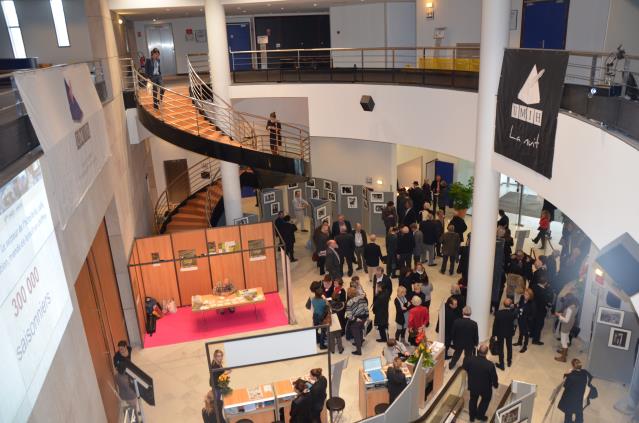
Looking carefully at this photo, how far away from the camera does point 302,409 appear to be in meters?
7.70

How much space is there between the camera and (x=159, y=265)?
38.8 feet

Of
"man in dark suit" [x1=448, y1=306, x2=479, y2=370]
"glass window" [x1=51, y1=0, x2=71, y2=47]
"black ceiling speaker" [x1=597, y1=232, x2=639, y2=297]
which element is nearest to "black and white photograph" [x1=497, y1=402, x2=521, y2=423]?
"man in dark suit" [x1=448, y1=306, x2=479, y2=370]

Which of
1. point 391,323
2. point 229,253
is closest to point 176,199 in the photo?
point 229,253

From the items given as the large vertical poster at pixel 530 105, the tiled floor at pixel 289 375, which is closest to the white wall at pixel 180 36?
the tiled floor at pixel 289 375

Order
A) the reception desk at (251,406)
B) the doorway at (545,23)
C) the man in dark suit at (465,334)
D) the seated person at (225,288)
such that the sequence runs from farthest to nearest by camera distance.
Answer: the doorway at (545,23)
the seated person at (225,288)
the man in dark suit at (465,334)
the reception desk at (251,406)

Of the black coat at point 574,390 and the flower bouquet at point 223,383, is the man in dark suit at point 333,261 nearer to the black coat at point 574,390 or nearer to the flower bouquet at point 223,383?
the flower bouquet at point 223,383

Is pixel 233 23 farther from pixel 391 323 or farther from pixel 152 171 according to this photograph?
pixel 391 323

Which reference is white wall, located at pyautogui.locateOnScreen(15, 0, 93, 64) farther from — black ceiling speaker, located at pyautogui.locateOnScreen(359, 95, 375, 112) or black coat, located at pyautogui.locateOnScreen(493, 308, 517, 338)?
black coat, located at pyautogui.locateOnScreen(493, 308, 517, 338)

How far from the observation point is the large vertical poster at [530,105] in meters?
7.41

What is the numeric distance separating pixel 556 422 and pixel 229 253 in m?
7.20

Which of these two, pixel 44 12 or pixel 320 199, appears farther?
pixel 320 199

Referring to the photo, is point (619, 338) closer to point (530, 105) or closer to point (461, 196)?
point (530, 105)

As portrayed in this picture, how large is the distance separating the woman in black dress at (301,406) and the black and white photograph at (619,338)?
497 centimetres

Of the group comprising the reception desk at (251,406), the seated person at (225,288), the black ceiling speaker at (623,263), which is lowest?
the reception desk at (251,406)
